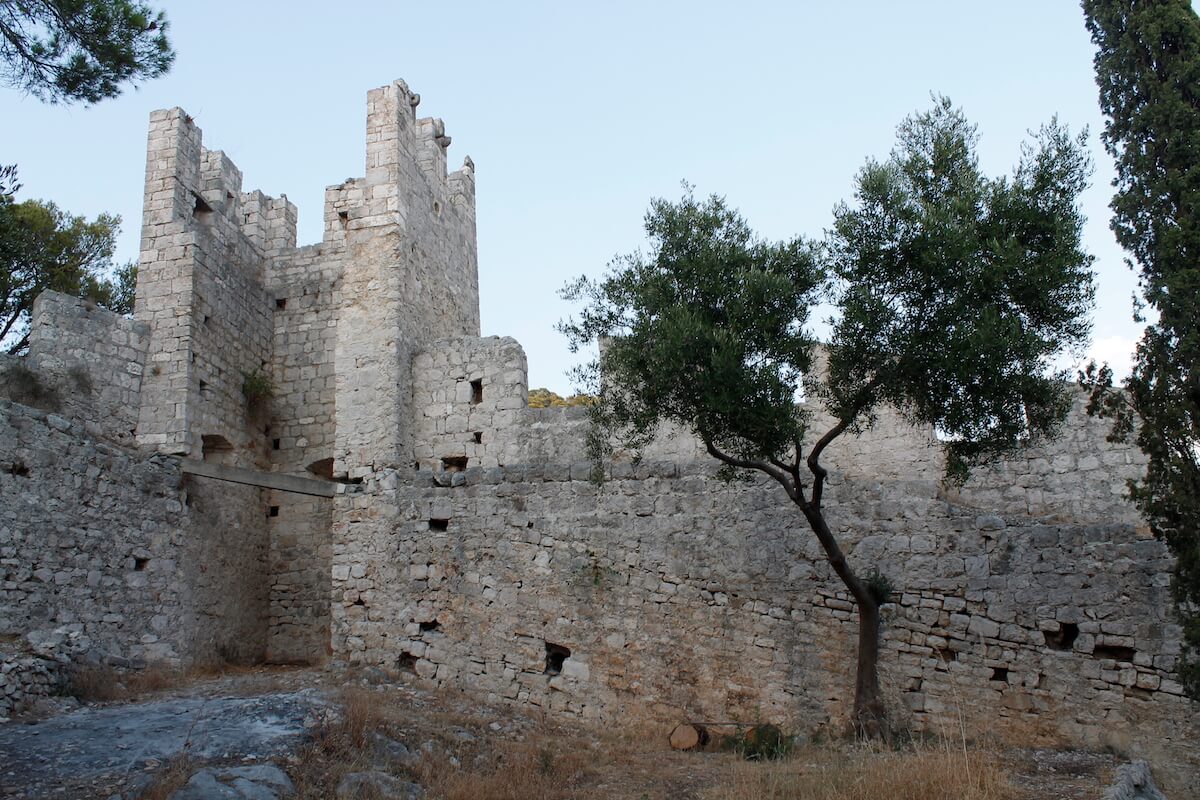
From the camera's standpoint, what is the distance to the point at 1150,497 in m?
10.4

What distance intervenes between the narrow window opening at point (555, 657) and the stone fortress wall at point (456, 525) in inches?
1.5

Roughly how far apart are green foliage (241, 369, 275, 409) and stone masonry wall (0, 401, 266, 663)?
2.07 m

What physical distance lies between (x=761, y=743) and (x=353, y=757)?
4.73m

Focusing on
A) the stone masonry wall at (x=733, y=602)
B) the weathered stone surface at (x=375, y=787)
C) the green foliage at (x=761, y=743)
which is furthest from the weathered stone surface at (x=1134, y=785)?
the weathered stone surface at (x=375, y=787)

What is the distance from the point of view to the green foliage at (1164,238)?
10.3 meters

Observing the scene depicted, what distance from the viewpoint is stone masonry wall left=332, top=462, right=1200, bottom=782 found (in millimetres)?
11070

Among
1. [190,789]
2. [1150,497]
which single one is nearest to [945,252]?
[1150,497]

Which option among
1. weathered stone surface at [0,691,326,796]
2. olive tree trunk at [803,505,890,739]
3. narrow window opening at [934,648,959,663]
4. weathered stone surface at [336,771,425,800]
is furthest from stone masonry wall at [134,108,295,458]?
narrow window opening at [934,648,959,663]

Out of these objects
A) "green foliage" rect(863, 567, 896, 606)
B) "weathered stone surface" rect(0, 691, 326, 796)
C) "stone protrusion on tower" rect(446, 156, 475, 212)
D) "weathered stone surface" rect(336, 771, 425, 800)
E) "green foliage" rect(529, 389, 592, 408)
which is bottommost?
"weathered stone surface" rect(336, 771, 425, 800)

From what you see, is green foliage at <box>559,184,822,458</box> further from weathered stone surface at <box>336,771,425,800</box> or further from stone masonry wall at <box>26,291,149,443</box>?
stone masonry wall at <box>26,291,149,443</box>

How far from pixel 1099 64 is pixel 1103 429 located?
5.52 metres

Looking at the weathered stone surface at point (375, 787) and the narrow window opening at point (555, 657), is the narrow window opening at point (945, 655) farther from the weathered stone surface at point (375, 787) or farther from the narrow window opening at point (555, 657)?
A: the weathered stone surface at point (375, 787)

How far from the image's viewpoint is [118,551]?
15312 millimetres

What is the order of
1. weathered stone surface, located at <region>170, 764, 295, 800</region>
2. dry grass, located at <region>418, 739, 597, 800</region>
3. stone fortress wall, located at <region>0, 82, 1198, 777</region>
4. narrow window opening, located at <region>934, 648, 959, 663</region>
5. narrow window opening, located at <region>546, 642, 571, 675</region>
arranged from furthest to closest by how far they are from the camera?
narrow window opening, located at <region>546, 642, 571, 675</region>
narrow window opening, located at <region>934, 648, 959, 663</region>
stone fortress wall, located at <region>0, 82, 1198, 777</region>
dry grass, located at <region>418, 739, 597, 800</region>
weathered stone surface, located at <region>170, 764, 295, 800</region>
